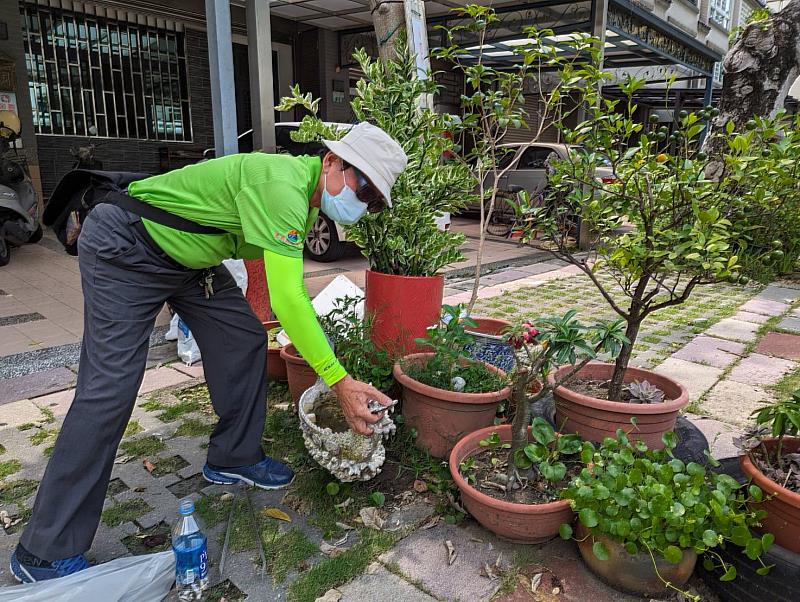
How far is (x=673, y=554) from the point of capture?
186 centimetres

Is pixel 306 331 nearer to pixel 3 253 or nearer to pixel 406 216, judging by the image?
pixel 406 216

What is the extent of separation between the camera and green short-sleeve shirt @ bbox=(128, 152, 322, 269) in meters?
1.91

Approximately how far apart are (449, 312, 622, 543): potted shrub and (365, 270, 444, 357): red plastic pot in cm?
73

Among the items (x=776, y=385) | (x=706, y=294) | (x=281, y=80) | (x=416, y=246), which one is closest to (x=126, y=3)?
(x=281, y=80)

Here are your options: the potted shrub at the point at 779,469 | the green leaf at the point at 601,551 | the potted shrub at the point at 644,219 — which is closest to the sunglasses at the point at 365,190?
the potted shrub at the point at 644,219

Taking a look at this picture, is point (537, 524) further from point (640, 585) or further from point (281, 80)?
point (281, 80)

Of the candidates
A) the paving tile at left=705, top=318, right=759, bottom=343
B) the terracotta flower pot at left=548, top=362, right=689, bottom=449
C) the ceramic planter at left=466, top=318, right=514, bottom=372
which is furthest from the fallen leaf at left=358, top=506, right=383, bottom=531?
the paving tile at left=705, top=318, right=759, bottom=343

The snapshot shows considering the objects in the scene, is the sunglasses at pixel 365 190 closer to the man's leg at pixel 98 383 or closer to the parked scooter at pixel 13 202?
the man's leg at pixel 98 383

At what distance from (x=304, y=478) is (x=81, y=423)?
0.99 metres

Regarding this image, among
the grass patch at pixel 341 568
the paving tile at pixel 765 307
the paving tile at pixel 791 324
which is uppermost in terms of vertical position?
the grass patch at pixel 341 568

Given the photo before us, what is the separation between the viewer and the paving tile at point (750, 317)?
5578mm

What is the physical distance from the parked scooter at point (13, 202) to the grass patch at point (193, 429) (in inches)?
190

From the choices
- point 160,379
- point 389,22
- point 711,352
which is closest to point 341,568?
point 160,379

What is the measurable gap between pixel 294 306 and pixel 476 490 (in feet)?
3.23
